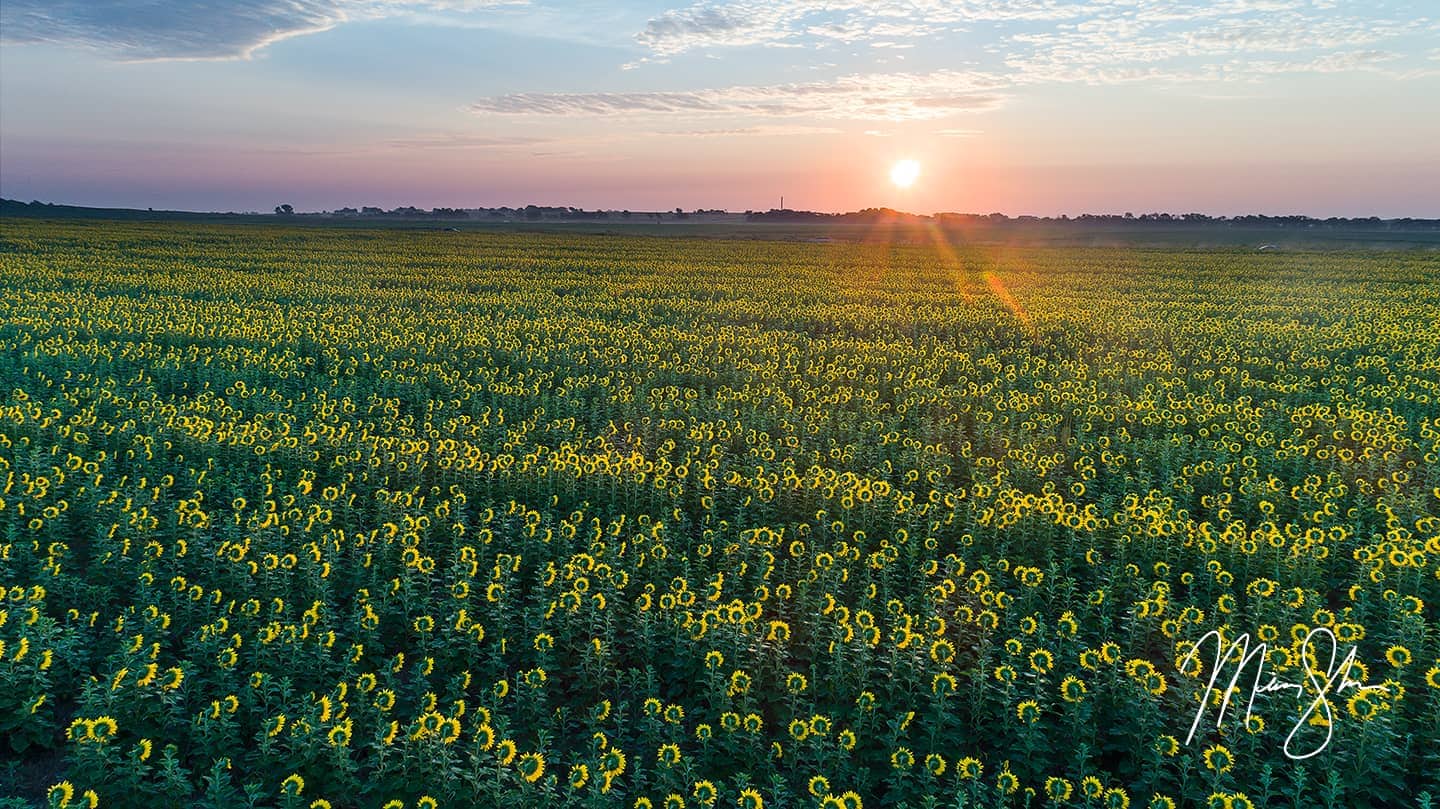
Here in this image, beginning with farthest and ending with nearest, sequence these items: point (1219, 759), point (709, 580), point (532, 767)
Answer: point (709, 580) < point (1219, 759) < point (532, 767)

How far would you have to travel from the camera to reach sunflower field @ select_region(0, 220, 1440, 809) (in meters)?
4.46

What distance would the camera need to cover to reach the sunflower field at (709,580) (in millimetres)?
4457

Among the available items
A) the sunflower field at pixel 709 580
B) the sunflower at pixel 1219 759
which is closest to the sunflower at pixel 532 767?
the sunflower field at pixel 709 580

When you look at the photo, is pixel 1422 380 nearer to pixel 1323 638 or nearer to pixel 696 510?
pixel 1323 638

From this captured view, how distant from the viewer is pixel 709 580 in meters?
6.38

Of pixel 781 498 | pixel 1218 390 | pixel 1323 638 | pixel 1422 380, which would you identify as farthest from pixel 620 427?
pixel 1422 380

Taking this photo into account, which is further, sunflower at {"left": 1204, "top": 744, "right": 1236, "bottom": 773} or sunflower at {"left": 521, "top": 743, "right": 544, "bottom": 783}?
sunflower at {"left": 1204, "top": 744, "right": 1236, "bottom": 773}
